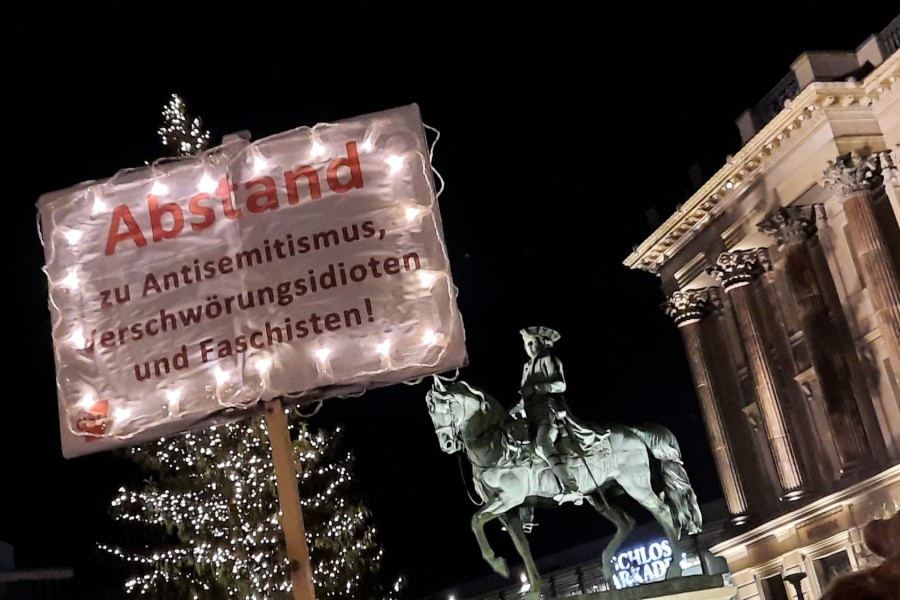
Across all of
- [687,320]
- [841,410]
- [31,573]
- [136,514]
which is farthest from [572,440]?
[31,573]

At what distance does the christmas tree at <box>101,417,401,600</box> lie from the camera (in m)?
21.3

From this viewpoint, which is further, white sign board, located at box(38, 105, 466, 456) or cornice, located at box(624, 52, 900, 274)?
cornice, located at box(624, 52, 900, 274)

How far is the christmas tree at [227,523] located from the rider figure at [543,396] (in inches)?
334

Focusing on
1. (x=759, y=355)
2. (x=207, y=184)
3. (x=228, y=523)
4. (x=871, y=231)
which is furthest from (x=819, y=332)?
(x=207, y=184)

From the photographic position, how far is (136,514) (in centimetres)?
2275

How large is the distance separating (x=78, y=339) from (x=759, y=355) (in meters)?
31.9

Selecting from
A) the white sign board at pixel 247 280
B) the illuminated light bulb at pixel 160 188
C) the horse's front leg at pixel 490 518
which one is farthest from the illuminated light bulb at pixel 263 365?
the horse's front leg at pixel 490 518

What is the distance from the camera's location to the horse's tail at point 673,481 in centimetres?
1518

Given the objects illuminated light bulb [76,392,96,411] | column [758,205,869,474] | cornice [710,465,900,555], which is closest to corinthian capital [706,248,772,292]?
column [758,205,869,474]

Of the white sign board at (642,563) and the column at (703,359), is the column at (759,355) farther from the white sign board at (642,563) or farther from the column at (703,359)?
the white sign board at (642,563)

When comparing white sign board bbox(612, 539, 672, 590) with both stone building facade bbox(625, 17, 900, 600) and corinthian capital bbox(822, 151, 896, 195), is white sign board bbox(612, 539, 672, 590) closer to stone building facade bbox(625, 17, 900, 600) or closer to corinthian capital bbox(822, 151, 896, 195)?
stone building facade bbox(625, 17, 900, 600)

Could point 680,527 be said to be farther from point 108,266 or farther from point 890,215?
point 890,215

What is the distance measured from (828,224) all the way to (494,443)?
72.5ft

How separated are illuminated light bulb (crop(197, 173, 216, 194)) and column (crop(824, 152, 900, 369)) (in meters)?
27.4
